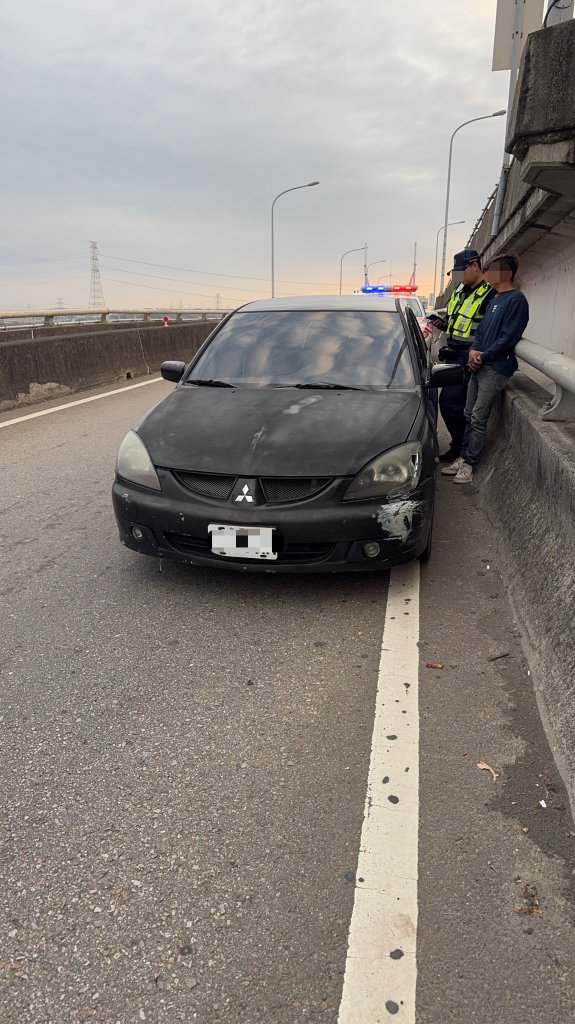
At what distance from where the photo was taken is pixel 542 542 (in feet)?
11.0

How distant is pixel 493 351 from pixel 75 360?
7956 millimetres

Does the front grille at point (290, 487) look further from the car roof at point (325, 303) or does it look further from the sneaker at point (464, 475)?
the sneaker at point (464, 475)

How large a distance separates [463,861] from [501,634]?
1426 millimetres

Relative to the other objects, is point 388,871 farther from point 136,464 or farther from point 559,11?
point 559,11

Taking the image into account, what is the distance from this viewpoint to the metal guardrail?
3547mm

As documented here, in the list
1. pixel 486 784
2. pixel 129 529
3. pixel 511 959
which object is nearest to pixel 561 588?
pixel 486 784

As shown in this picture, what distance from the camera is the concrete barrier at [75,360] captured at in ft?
31.9

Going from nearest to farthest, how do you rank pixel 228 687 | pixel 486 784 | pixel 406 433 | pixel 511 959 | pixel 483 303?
pixel 511 959 < pixel 486 784 < pixel 228 687 < pixel 406 433 < pixel 483 303

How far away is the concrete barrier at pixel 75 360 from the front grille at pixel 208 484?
22.7 feet

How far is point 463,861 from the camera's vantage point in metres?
1.92

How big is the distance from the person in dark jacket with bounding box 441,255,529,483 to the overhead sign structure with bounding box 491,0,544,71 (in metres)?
6.91

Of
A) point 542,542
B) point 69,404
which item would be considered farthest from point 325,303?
point 69,404

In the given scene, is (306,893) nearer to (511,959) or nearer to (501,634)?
(511,959)

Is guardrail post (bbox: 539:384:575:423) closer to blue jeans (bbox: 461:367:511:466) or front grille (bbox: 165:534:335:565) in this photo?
blue jeans (bbox: 461:367:511:466)
